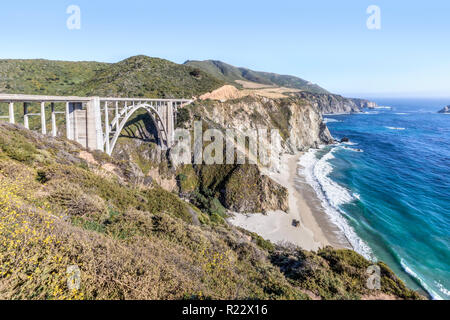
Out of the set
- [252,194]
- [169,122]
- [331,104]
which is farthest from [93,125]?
[331,104]

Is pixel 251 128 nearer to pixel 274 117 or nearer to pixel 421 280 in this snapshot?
pixel 274 117

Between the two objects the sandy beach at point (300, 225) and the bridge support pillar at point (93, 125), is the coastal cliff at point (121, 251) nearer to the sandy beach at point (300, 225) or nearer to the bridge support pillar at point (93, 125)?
the bridge support pillar at point (93, 125)

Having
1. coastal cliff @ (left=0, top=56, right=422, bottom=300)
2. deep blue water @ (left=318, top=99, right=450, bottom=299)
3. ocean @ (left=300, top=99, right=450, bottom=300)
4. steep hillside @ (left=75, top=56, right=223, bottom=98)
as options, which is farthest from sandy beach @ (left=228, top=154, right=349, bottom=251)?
steep hillside @ (left=75, top=56, right=223, bottom=98)

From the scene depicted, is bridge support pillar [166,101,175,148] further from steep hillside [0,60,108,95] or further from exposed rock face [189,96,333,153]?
steep hillside [0,60,108,95]
